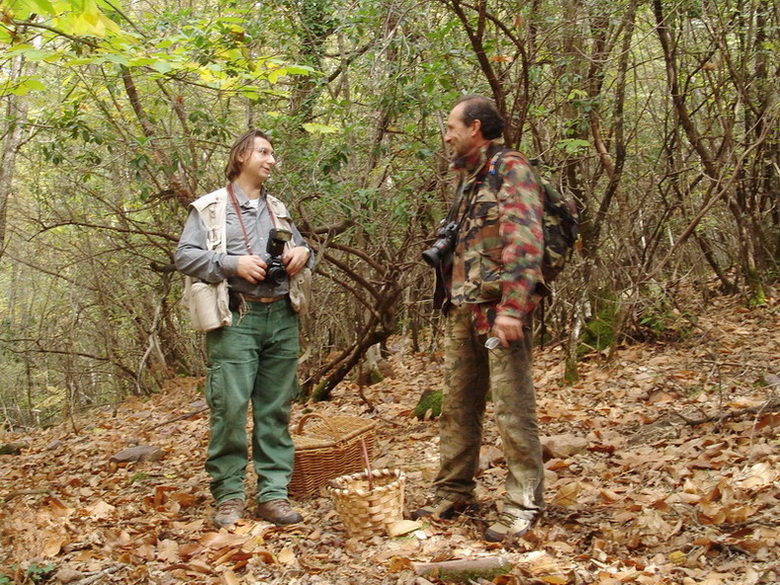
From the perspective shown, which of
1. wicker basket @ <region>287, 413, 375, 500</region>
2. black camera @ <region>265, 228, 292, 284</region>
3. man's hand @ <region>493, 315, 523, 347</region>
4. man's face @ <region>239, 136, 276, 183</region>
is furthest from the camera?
wicker basket @ <region>287, 413, 375, 500</region>

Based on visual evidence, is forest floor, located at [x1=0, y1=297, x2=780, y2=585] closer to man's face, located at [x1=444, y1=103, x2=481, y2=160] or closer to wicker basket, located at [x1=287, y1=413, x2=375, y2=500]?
wicker basket, located at [x1=287, y1=413, x2=375, y2=500]

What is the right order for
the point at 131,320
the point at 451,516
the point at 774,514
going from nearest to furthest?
the point at 774,514
the point at 451,516
the point at 131,320

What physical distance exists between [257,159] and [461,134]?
1.32 meters

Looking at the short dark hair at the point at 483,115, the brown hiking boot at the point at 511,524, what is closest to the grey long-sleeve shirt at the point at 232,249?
the short dark hair at the point at 483,115

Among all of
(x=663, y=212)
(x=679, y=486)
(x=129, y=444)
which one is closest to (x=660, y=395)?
(x=679, y=486)

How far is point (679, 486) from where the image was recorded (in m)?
4.13

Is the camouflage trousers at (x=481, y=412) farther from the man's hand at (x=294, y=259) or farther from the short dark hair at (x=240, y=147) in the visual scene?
the short dark hair at (x=240, y=147)

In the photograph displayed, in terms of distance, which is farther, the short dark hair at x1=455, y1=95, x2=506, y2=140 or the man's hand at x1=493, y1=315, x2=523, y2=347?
the short dark hair at x1=455, y1=95, x2=506, y2=140

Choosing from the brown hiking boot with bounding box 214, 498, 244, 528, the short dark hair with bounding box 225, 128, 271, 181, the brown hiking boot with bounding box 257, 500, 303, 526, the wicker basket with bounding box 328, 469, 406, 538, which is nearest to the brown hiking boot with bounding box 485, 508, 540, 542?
the wicker basket with bounding box 328, 469, 406, 538

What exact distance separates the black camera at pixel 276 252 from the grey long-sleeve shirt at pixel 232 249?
0.05 metres

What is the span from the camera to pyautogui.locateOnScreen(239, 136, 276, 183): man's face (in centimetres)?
444

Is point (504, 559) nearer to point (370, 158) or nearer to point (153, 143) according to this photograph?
point (370, 158)

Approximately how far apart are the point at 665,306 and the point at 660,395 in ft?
8.33

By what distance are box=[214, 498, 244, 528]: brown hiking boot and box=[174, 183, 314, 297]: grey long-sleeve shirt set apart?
3.92 feet
